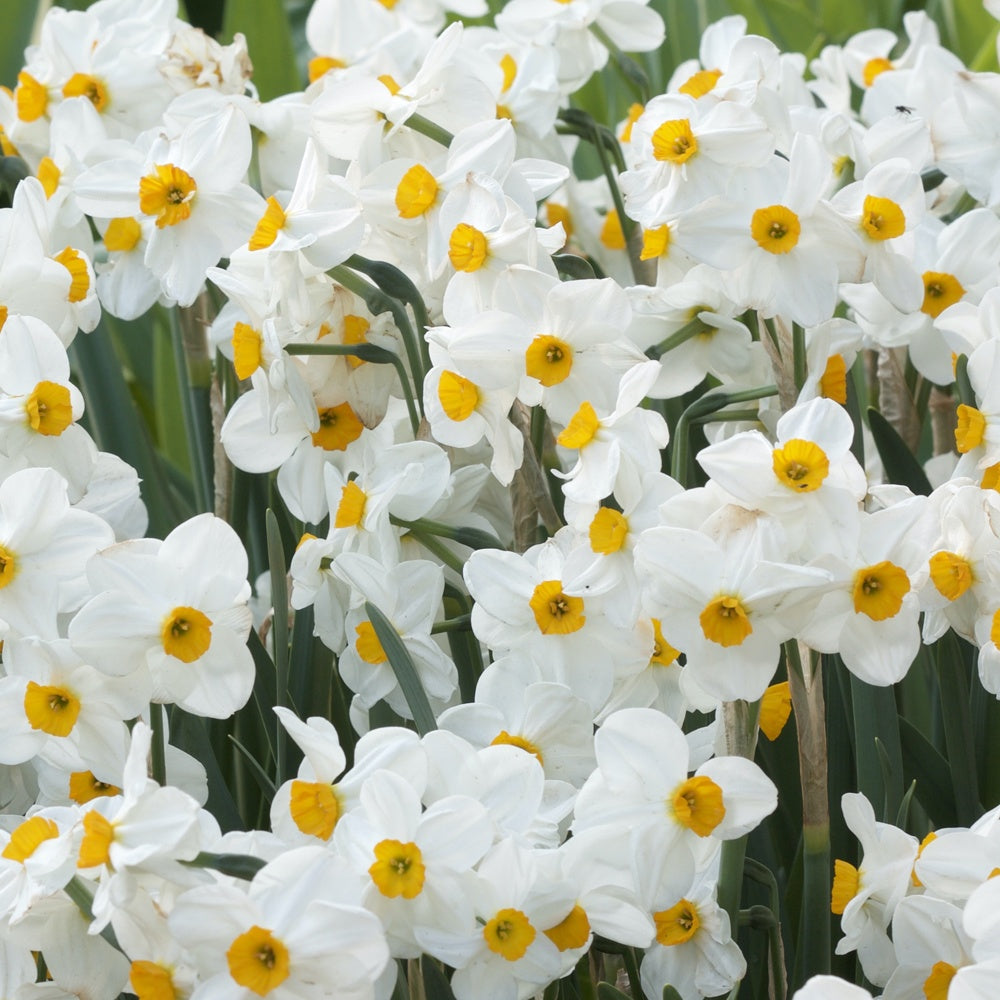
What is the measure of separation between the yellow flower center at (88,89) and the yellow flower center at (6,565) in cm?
64

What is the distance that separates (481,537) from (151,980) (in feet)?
1.19

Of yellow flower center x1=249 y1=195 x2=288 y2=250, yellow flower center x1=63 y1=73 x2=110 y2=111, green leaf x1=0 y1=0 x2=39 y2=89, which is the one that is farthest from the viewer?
green leaf x1=0 y1=0 x2=39 y2=89

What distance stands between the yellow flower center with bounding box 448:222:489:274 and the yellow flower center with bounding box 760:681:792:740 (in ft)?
1.11

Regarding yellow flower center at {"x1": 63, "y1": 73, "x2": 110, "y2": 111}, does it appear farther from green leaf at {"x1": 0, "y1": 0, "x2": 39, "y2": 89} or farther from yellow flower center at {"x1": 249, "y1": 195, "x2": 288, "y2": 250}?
green leaf at {"x1": 0, "y1": 0, "x2": 39, "y2": 89}

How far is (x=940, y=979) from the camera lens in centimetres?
72

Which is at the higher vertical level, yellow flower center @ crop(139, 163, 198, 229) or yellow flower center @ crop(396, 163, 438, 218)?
yellow flower center @ crop(396, 163, 438, 218)

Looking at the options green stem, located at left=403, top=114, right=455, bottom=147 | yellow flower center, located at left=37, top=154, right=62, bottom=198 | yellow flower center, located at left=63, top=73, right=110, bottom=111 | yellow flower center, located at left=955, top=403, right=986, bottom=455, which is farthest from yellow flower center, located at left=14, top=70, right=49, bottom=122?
yellow flower center, located at left=955, top=403, right=986, bottom=455

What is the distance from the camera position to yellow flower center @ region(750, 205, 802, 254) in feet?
2.98

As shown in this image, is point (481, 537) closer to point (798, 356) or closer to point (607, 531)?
point (607, 531)

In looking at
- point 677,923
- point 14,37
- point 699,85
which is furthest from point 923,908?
point 14,37

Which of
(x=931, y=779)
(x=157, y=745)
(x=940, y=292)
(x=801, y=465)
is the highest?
(x=801, y=465)

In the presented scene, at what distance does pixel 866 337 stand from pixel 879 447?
189mm

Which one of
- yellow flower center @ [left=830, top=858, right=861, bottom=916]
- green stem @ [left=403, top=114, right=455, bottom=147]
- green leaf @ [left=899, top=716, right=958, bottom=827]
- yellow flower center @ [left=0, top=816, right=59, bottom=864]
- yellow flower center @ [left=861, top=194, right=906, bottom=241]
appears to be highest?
green stem @ [left=403, top=114, right=455, bottom=147]

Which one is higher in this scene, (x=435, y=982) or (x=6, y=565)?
(x=6, y=565)
